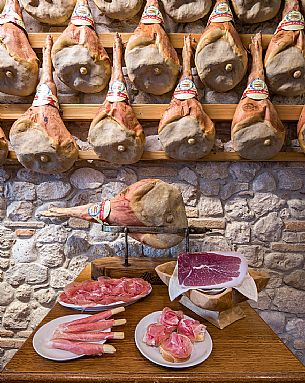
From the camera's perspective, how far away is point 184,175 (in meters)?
2.17

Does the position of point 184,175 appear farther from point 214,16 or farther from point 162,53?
point 214,16

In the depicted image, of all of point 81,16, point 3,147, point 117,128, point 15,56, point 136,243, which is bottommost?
point 136,243

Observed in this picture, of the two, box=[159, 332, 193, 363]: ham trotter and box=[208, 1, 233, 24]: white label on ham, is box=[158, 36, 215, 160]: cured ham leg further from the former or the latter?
box=[159, 332, 193, 363]: ham trotter

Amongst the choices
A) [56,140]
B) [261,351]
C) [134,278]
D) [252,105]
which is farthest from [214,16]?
[261,351]

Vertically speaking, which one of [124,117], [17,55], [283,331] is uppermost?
[17,55]

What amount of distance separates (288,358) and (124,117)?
1404mm

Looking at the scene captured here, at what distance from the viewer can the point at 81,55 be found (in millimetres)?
2008

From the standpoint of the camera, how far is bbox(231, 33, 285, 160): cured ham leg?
1.94 meters

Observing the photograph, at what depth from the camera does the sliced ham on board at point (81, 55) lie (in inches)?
79.2

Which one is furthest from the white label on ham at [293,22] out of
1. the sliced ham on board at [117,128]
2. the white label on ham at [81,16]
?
the white label on ham at [81,16]

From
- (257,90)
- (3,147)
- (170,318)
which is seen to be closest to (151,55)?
(257,90)

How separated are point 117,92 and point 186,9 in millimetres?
641

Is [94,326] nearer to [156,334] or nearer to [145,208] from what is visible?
[156,334]

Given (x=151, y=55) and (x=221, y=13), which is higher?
(x=221, y=13)
